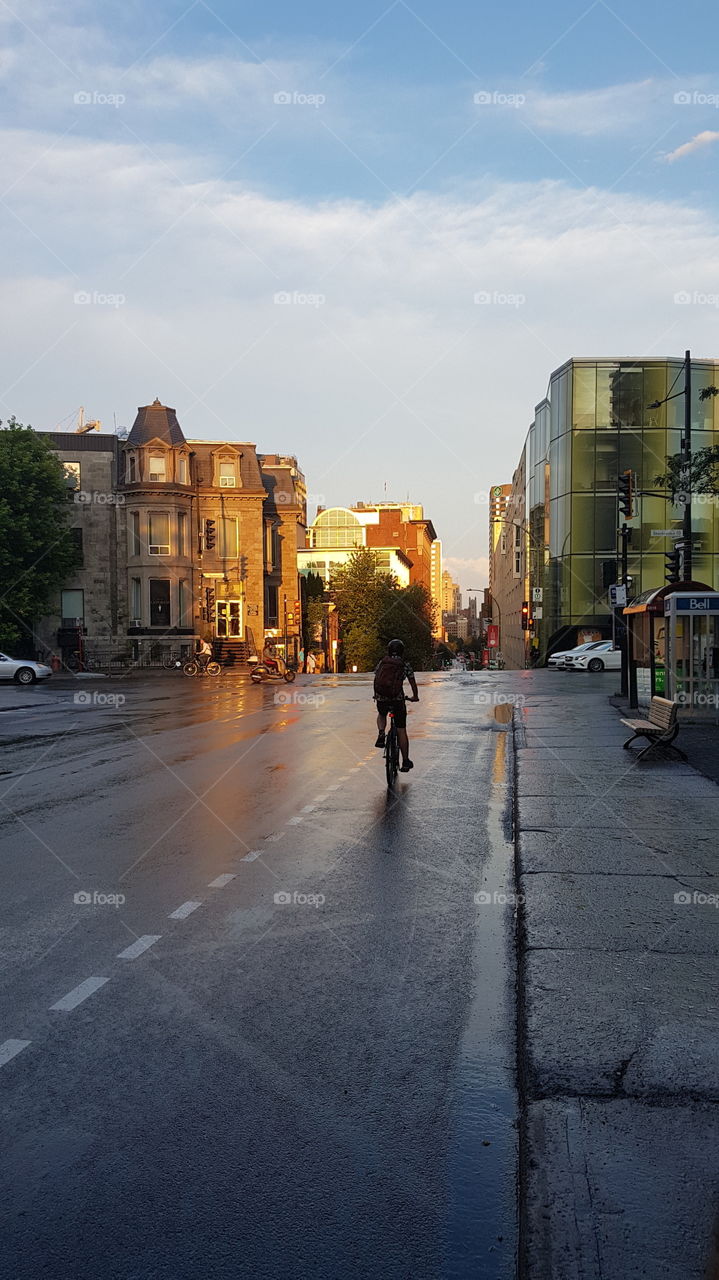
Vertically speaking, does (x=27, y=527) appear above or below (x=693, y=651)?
above

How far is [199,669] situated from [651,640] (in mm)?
30591

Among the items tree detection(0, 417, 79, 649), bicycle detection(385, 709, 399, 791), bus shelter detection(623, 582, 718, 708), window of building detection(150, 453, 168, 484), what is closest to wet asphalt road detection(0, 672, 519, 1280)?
bicycle detection(385, 709, 399, 791)

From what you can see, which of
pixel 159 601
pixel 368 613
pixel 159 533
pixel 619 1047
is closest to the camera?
pixel 619 1047

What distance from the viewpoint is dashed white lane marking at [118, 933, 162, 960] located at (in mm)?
6027

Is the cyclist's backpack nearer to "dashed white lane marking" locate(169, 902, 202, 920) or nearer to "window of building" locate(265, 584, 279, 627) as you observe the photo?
"dashed white lane marking" locate(169, 902, 202, 920)

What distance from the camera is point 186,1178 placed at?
3617 millimetres

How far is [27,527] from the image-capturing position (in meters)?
51.3

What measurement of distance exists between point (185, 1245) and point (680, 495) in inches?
915

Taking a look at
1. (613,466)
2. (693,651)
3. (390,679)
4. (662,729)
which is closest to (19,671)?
(693,651)

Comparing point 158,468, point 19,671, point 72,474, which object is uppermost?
point 158,468

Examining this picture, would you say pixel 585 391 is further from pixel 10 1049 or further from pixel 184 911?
pixel 10 1049

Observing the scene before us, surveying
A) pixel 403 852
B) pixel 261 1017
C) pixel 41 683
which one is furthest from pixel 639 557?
pixel 261 1017

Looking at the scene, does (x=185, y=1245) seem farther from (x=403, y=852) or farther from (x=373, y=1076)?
(x=403, y=852)

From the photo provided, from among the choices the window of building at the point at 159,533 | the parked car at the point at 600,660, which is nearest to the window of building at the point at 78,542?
the window of building at the point at 159,533
